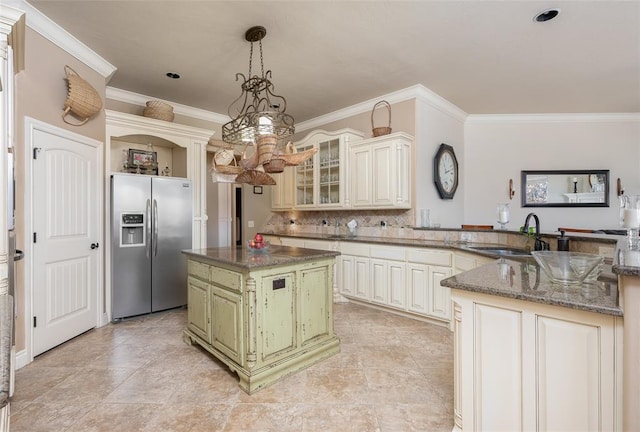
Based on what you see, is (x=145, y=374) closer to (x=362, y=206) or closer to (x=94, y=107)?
(x=94, y=107)

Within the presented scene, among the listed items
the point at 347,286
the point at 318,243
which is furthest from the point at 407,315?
the point at 318,243

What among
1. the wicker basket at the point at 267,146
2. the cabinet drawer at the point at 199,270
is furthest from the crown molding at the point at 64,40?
the cabinet drawer at the point at 199,270

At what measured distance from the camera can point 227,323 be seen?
2324mm

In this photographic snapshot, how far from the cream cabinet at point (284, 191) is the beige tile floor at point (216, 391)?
9.25 ft

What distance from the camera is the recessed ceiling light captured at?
7.88 feet

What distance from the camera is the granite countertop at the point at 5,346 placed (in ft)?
2.95

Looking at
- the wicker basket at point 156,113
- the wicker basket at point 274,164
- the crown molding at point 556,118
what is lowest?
the wicker basket at point 274,164

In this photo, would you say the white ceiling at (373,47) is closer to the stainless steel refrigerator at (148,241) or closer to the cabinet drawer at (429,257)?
the stainless steel refrigerator at (148,241)

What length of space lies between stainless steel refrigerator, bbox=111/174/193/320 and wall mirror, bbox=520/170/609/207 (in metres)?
5.09

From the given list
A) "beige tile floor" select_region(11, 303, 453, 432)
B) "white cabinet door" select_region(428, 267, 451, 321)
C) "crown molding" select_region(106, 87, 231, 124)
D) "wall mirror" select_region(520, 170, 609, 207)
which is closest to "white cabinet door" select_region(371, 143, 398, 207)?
"white cabinet door" select_region(428, 267, 451, 321)

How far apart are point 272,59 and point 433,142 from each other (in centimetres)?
241

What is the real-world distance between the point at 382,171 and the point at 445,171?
114 cm

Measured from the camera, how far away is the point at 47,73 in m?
2.72

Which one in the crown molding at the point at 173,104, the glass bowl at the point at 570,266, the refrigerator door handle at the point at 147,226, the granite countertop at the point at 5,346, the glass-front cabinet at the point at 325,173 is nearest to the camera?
the granite countertop at the point at 5,346
